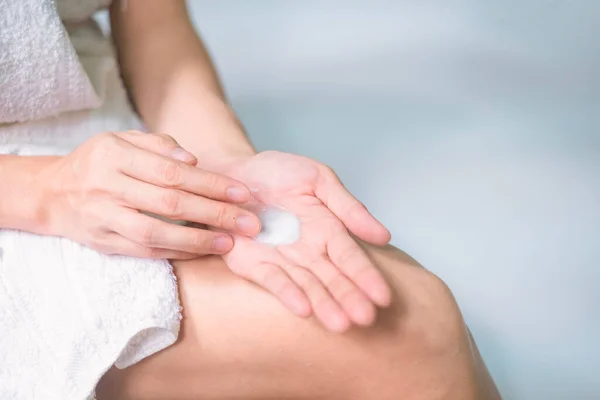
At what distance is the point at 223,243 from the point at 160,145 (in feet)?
0.27

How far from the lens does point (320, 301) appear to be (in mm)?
448

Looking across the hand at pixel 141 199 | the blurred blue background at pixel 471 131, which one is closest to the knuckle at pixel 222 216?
the hand at pixel 141 199

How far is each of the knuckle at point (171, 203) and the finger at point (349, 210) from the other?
117 millimetres

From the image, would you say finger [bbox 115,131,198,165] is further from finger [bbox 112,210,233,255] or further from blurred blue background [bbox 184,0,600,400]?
blurred blue background [bbox 184,0,600,400]

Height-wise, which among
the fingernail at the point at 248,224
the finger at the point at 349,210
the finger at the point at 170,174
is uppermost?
the finger at the point at 349,210

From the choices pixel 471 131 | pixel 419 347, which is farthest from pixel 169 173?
pixel 471 131

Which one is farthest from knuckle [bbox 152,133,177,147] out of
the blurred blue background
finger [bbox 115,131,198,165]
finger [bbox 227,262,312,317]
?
the blurred blue background

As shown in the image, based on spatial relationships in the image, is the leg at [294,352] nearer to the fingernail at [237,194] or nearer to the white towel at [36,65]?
the fingernail at [237,194]

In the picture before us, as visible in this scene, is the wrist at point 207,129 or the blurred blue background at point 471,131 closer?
the wrist at point 207,129

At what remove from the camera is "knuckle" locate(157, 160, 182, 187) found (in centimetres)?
47

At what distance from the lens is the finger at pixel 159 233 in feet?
1.53

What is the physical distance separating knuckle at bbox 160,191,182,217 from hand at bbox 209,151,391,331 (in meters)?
0.06

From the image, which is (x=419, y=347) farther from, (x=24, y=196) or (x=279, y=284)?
(x=24, y=196)

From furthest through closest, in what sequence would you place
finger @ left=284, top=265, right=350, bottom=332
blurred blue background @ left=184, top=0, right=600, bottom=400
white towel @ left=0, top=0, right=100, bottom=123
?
blurred blue background @ left=184, top=0, right=600, bottom=400 < white towel @ left=0, top=0, right=100, bottom=123 < finger @ left=284, top=265, right=350, bottom=332
